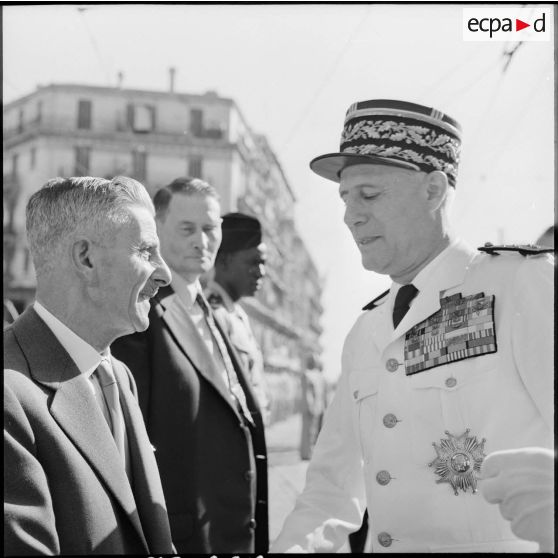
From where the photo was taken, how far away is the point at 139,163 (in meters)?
3.14

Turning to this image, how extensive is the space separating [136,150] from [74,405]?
57.3 inches

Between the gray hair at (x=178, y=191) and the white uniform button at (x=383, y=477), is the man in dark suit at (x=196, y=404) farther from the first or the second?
the white uniform button at (x=383, y=477)

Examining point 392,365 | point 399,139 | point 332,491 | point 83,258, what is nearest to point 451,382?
point 392,365

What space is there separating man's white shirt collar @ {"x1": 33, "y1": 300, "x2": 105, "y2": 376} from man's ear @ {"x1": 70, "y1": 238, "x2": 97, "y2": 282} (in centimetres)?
15

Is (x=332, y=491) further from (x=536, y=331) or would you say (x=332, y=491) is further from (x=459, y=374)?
(x=536, y=331)

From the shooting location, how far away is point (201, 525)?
111 inches

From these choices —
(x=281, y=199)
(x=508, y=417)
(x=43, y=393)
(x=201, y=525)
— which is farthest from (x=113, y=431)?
(x=281, y=199)

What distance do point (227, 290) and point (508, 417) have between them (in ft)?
6.86

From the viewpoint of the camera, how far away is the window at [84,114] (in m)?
2.62

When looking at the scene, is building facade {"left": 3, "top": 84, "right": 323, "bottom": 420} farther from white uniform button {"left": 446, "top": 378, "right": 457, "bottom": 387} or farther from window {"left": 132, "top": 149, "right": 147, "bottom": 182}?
white uniform button {"left": 446, "top": 378, "right": 457, "bottom": 387}

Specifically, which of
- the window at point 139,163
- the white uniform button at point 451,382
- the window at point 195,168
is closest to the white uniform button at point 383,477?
the white uniform button at point 451,382

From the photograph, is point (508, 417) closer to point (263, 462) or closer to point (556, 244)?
point (556, 244)

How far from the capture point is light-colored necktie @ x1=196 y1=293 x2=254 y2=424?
311 centimetres

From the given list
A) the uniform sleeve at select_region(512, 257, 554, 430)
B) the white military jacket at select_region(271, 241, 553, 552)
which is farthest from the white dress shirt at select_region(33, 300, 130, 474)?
the uniform sleeve at select_region(512, 257, 554, 430)
